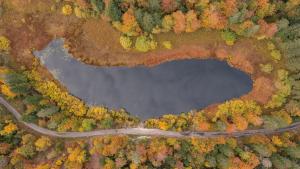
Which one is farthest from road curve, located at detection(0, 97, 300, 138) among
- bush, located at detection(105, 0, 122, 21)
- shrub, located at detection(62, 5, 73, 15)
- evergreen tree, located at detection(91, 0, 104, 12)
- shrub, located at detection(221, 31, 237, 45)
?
evergreen tree, located at detection(91, 0, 104, 12)

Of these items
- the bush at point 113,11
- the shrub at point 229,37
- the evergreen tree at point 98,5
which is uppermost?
the evergreen tree at point 98,5

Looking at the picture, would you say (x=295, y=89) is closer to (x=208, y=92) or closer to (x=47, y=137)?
(x=208, y=92)

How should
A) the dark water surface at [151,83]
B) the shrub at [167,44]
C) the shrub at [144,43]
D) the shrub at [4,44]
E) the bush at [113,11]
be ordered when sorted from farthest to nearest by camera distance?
the dark water surface at [151,83]
the shrub at [4,44]
the shrub at [167,44]
the shrub at [144,43]
the bush at [113,11]

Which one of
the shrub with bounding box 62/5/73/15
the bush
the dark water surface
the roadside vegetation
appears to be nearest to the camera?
the roadside vegetation

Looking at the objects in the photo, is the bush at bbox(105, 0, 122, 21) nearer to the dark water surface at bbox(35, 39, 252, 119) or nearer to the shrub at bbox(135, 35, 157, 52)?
the shrub at bbox(135, 35, 157, 52)

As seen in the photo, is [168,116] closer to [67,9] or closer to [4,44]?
[67,9]

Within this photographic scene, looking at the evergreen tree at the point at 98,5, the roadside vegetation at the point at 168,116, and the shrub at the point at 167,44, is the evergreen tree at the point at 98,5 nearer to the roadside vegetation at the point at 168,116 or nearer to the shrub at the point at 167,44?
the roadside vegetation at the point at 168,116

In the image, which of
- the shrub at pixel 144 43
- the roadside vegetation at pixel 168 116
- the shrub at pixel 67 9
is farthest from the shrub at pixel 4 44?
the shrub at pixel 144 43

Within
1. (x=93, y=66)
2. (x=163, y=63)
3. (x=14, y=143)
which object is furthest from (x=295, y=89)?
(x=14, y=143)

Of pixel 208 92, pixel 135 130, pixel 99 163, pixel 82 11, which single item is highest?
pixel 82 11
